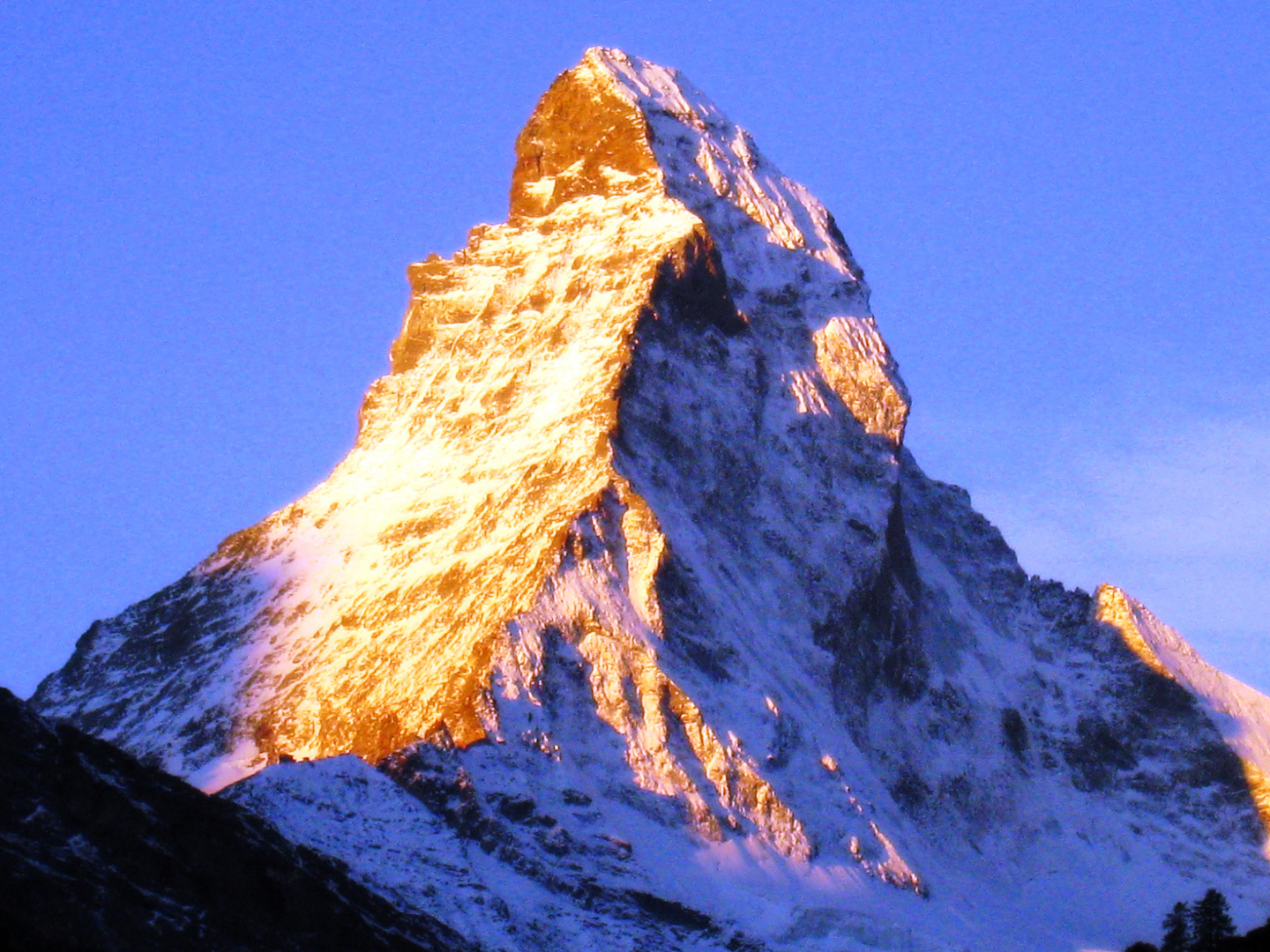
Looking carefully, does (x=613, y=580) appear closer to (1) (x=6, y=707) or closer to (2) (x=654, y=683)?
(2) (x=654, y=683)

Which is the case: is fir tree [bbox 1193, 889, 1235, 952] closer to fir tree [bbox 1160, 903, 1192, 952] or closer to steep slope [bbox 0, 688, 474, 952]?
fir tree [bbox 1160, 903, 1192, 952]

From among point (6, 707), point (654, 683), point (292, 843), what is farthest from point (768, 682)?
point (6, 707)

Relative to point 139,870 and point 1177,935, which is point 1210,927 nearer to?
point 1177,935

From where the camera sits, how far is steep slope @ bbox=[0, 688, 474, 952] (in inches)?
5394

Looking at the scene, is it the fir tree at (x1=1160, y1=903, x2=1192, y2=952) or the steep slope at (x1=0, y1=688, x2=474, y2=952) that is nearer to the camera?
the steep slope at (x1=0, y1=688, x2=474, y2=952)

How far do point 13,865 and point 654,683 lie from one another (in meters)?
59.5

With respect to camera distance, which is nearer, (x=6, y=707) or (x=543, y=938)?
(x=6, y=707)

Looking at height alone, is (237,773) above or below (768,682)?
below

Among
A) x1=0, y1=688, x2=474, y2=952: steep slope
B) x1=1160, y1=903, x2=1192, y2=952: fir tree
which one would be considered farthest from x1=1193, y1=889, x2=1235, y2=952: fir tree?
x1=0, y1=688, x2=474, y2=952: steep slope

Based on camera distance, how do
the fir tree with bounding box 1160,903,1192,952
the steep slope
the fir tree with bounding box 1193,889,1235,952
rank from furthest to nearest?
the fir tree with bounding box 1160,903,1192,952, the fir tree with bounding box 1193,889,1235,952, the steep slope

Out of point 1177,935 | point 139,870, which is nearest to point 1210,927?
point 1177,935

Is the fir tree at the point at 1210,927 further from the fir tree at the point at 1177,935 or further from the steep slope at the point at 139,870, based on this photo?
the steep slope at the point at 139,870

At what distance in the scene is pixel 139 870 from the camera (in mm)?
144375

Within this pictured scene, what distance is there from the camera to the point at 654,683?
622 ft
